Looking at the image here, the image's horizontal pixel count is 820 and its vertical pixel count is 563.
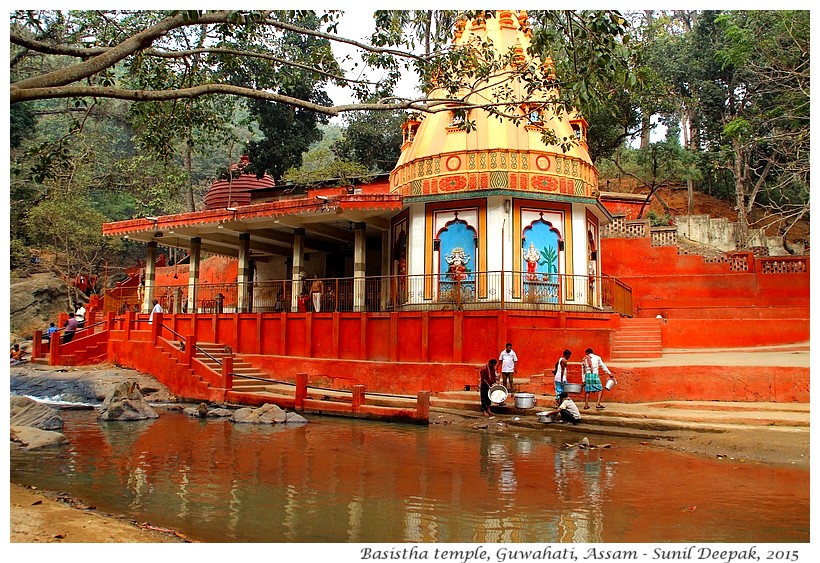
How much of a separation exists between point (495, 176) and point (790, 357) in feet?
28.7

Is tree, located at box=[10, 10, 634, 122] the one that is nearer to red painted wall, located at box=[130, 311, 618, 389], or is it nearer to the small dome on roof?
red painted wall, located at box=[130, 311, 618, 389]

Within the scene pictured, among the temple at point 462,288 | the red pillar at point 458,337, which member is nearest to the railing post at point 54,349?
the temple at point 462,288

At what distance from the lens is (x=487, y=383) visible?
563 inches

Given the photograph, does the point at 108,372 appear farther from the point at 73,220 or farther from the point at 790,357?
the point at 790,357

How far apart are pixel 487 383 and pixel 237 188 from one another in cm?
2158

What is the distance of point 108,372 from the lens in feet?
64.5

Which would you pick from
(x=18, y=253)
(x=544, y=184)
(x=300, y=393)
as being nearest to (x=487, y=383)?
(x=300, y=393)

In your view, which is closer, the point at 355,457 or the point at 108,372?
the point at 355,457

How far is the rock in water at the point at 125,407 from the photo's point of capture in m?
14.6

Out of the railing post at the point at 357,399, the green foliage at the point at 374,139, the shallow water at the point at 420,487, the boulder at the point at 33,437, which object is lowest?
the shallow water at the point at 420,487

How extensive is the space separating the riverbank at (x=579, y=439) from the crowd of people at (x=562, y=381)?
0.31 meters

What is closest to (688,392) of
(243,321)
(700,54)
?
(243,321)

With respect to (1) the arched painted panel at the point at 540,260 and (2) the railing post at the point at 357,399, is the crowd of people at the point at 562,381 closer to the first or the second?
(2) the railing post at the point at 357,399

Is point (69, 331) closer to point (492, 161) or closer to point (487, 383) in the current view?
point (492, 161)
